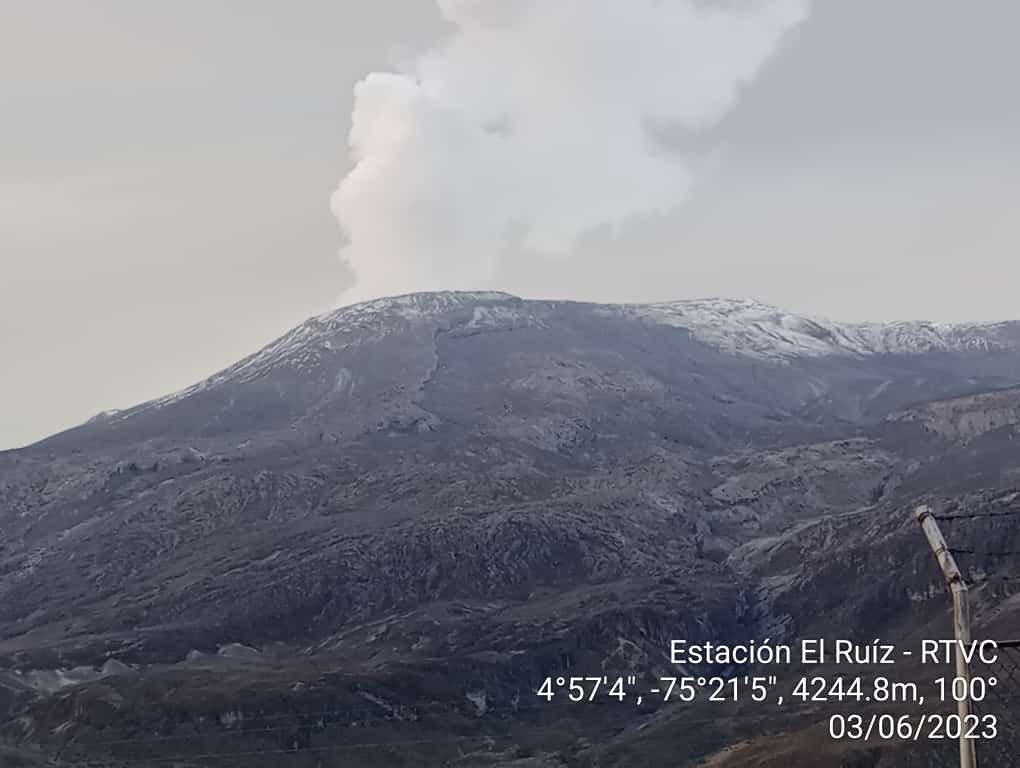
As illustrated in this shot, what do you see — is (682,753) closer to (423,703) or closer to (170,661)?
(423,703)

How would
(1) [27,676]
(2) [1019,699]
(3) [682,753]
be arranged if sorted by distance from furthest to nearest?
1. (1) [27,676]
2. (3) [682,753]
3. (2) [1019,699]

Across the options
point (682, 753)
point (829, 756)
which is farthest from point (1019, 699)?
point (682, 753)

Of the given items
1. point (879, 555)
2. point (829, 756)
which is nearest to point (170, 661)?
point (879, 555)

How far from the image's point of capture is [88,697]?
551 feet

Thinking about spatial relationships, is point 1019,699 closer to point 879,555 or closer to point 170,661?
→ point 879,555

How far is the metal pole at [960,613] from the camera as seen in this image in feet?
48.6

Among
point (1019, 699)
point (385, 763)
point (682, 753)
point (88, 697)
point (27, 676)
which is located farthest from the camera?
point (27, 676)

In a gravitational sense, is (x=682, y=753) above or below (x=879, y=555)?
below

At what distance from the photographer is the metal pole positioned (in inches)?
583

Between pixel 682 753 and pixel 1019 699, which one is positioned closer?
pixel 1019 699

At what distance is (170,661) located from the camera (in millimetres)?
194250

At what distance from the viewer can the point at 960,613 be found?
49.2 ft

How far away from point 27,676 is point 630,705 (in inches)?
3082

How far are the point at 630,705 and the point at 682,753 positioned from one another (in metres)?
37.0
